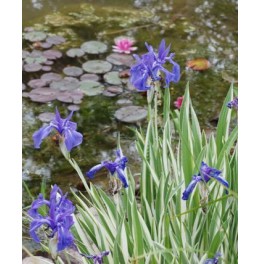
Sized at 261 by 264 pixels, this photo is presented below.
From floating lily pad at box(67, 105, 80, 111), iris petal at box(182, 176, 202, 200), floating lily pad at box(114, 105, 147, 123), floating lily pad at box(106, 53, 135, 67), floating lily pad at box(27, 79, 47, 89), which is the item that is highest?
iris petal at box(182, 176, 202, 200)

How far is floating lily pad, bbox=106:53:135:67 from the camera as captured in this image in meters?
2.55

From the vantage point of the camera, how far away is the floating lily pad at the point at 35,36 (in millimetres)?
2654

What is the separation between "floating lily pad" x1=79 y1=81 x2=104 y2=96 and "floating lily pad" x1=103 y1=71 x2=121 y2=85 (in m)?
0.05

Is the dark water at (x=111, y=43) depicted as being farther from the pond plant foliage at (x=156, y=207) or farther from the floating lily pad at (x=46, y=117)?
the pond plant foliage at (x=156, y=207)

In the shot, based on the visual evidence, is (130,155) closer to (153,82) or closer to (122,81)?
(122,81)

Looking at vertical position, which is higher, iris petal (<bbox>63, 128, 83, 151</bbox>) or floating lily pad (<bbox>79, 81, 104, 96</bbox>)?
iris petal (<bbox>63, 128, 83, 151</bbox>)

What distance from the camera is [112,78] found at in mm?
2436

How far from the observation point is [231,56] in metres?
2.61

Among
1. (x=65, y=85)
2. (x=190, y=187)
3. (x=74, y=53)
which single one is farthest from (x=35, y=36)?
(x=190, y=187)

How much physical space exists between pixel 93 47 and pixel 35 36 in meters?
0.28

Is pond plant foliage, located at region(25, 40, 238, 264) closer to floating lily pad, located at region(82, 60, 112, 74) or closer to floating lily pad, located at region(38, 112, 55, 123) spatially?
floating lily pad, located at region(38, 112, 55, 123)

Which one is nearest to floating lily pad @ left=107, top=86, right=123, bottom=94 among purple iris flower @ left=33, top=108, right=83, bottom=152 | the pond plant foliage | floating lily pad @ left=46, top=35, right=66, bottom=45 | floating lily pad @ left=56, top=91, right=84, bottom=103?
floating lily pad @ left=56, top=91, right=84, bottom=103
